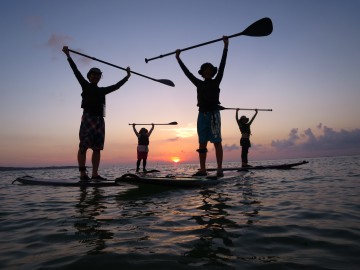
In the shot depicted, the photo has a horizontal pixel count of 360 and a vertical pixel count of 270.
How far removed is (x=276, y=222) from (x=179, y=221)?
1.08 metres

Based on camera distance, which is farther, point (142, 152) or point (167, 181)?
point (142, 152)

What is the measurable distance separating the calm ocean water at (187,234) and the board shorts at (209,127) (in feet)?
7.77

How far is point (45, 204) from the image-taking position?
15.5 ft

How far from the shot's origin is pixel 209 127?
Answer: 6684 mm

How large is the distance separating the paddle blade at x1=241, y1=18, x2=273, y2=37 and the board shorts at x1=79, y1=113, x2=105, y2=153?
15.2ft

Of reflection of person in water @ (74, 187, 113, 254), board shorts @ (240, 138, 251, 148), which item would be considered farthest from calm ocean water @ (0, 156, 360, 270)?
board shorts @ (240, 138, 251, 148)

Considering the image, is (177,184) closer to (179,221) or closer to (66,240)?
(179,221)

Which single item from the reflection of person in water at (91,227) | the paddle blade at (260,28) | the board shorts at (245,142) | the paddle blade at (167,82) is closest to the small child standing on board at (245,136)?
the board shorts at (245,142)

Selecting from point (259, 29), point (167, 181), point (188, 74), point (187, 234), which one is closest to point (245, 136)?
point (259, 29)

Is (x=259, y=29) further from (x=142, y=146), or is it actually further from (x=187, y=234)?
(x=142, y=146)

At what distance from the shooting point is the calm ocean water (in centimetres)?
196

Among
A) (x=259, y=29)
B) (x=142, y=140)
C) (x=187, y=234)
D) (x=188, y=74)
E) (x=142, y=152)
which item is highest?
(x=259, y=29)

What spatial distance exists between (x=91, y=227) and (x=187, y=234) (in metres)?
1.09

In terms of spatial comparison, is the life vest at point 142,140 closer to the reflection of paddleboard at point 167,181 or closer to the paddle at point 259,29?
the paddle at point 259,29
